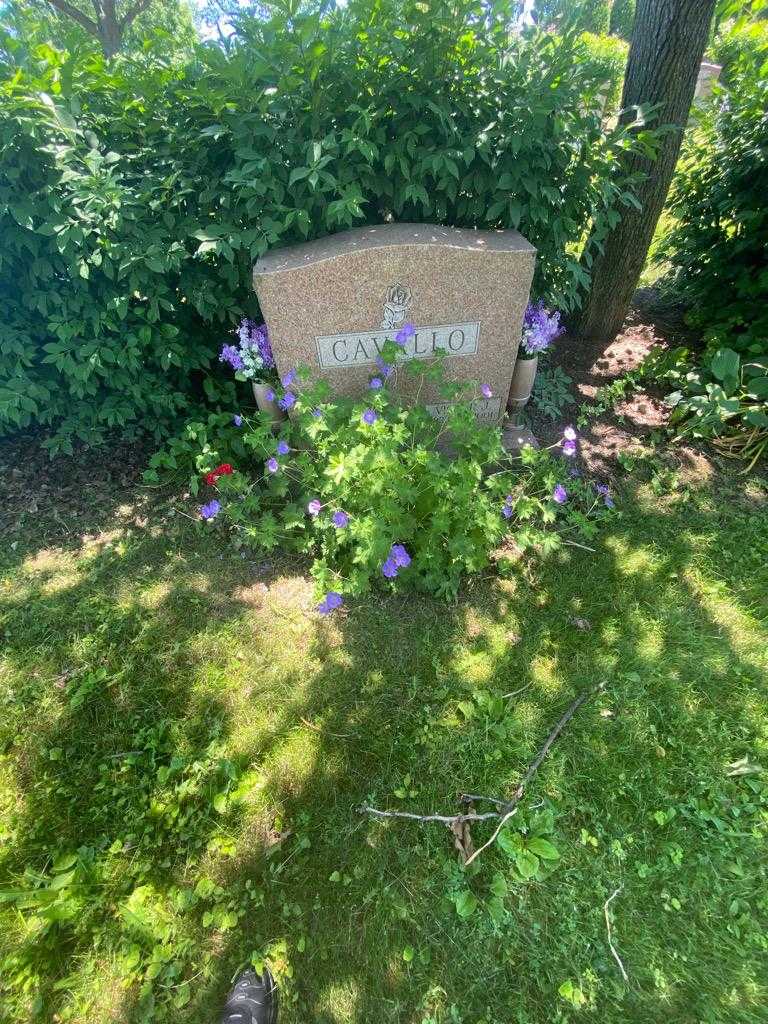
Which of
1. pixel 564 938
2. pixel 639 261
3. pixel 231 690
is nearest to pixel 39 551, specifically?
pixel 231 690

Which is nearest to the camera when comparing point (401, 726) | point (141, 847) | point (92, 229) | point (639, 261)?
point (141, 847)

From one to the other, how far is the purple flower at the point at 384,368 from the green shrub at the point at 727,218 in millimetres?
2301

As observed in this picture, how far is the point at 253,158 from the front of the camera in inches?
87.1

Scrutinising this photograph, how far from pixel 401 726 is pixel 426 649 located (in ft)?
1.19

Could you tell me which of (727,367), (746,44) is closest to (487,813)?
(727,367)

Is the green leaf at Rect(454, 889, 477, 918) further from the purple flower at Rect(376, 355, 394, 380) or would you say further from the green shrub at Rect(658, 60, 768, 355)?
the green shrub at Rect(658, 60, 768, 355)

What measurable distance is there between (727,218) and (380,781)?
14.3 ft

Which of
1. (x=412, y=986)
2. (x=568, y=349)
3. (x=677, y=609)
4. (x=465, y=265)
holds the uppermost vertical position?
(x=465, y=265)

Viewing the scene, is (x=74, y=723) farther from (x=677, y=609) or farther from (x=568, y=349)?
(x=568, y=349)

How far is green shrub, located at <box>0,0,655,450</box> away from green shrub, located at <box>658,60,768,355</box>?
53.3 inches

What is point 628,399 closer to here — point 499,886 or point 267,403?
point 267,403

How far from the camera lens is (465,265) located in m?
2.49

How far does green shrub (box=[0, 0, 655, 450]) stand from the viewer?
7.05ft

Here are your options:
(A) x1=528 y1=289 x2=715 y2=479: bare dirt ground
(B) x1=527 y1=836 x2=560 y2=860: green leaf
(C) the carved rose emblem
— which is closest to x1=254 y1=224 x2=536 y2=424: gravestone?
(C) the carved rose emblem
